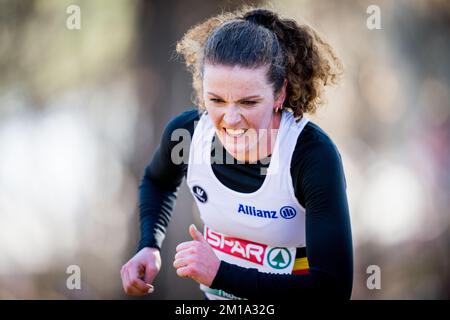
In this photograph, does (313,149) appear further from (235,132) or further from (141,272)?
(141,272)

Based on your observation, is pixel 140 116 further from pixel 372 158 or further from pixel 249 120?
pixel 249 120

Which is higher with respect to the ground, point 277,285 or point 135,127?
point 135,127

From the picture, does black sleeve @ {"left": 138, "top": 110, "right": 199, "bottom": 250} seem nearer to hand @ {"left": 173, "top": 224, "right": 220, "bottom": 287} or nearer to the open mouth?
the open mouth

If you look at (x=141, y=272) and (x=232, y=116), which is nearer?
(x=232, y=116)

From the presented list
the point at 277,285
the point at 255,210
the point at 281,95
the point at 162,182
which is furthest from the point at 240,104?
the point at 162,182

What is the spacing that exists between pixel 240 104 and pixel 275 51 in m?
0.27

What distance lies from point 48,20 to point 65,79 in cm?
48

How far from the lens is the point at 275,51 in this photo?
224 cm

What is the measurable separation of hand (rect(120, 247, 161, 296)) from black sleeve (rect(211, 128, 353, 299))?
43cm

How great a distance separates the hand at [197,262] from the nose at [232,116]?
0.42 meters

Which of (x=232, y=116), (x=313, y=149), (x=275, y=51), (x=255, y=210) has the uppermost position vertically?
(x=275, y=51)

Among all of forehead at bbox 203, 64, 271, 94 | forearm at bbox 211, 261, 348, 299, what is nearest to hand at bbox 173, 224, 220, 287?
forearm at bbox 211, 261, 348, 299

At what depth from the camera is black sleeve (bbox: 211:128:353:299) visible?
1995 millimetres
